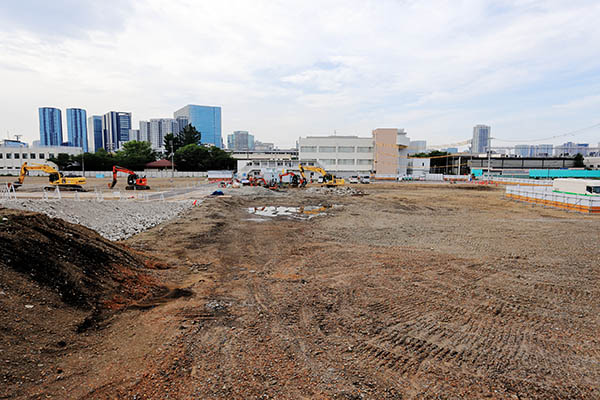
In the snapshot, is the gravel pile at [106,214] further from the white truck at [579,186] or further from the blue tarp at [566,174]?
the blue tarp at [566,174]

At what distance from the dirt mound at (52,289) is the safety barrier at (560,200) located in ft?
101

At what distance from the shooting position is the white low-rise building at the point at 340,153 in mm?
81125

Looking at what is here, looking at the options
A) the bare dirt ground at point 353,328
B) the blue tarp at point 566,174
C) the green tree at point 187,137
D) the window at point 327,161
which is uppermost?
the green tree at point 187,137

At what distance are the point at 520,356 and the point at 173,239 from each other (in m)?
13.5

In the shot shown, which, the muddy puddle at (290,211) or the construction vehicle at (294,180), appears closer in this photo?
the muddy puddle at (290,211)

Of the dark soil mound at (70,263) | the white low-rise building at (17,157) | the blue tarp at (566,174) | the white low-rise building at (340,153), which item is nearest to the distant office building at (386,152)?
the white low-rise building at (340,153)

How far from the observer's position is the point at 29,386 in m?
4.34

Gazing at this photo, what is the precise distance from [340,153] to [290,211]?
2340 inches

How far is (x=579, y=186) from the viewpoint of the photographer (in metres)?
29.1

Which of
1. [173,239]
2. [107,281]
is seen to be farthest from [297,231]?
[107,281]

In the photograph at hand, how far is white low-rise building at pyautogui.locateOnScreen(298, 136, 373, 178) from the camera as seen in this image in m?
81.1

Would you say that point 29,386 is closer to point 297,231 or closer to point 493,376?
point 493,376

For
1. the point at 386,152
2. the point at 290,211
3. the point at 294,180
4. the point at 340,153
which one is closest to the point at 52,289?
the point at 290,211

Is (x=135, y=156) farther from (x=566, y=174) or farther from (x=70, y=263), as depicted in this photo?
(x=566, y=174)
